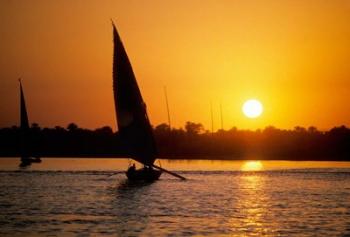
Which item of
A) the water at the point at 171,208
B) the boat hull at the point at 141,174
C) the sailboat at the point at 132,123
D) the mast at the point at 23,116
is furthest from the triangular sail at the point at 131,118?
the mast at the point at 23,116

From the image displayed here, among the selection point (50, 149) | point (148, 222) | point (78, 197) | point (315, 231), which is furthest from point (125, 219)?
point (50, 149)

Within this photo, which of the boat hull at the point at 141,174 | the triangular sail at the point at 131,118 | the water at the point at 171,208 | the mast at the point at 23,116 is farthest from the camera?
the mast at the point at 23,116

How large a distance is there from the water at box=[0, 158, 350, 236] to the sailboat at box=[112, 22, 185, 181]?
2.13 m

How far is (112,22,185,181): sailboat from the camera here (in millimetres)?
62062

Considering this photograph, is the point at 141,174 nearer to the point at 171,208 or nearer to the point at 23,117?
the point at 171,208

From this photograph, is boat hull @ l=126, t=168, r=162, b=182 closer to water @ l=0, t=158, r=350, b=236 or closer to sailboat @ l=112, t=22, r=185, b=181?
sailboat @ l=112, t=22, r=185, b=181

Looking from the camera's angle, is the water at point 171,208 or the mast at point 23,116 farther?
the mast at point 23,116

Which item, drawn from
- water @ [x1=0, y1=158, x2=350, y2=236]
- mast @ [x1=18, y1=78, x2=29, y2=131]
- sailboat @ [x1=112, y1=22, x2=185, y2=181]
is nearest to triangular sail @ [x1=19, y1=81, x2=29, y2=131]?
Result: mast @ [x1=18, y1=78, x2=29, y2=131]

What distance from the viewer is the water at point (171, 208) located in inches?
1260

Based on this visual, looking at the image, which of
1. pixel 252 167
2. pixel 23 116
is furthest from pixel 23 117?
pixel 252 167

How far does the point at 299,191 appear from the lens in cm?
5888

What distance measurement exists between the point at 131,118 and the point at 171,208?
21.2 m

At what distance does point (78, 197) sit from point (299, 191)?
20.0 m

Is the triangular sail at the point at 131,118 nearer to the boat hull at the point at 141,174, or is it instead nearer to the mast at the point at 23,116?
the boat hull at the point at 141,174
